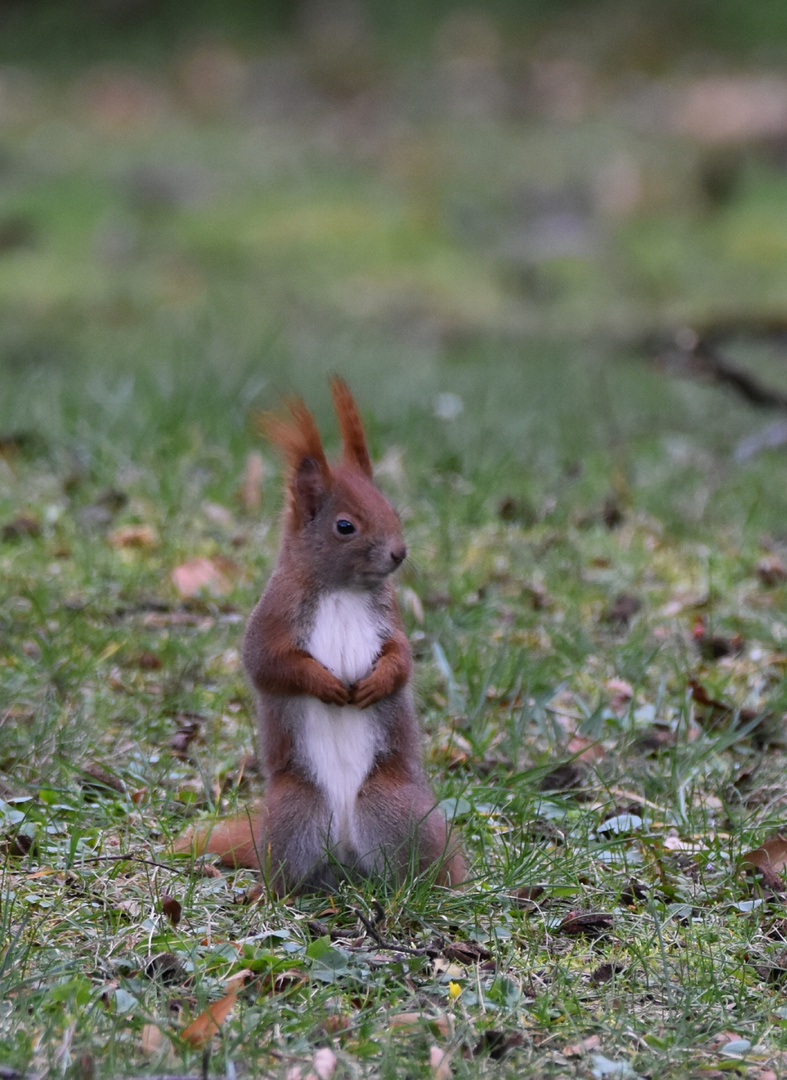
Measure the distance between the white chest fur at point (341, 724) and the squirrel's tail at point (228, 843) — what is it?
0.59 ft

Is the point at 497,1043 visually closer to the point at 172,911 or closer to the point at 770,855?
the point at 172,911

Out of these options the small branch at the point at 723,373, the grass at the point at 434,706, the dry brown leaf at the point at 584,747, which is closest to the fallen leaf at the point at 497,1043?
the grass at the point at 434,706

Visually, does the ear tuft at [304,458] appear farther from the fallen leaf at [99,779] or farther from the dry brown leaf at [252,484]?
the dry brown leaf at [252,484]

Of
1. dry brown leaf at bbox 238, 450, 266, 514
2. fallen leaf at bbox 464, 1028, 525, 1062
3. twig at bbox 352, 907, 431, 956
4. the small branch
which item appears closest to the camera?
fallen leaf at bbox 464, 1028, 525, 1062

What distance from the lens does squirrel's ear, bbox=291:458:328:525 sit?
7.98ft

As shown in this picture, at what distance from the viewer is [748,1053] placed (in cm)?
201

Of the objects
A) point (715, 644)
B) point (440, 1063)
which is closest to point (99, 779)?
point (440, 1063)

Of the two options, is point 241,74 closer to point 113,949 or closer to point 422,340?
point 422,340

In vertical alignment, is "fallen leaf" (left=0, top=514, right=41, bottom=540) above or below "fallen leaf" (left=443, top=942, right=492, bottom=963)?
above

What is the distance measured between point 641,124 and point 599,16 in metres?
3.58

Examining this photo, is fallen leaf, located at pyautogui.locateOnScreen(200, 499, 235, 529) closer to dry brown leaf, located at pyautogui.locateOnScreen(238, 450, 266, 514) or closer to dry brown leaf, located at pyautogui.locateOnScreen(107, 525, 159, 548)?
dry brown leaf, located at pyautogui.locateOnScreen(238, 450, 266, 514)

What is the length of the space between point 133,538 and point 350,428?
1.72m

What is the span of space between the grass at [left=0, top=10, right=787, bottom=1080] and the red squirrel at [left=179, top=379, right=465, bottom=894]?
0.26ft

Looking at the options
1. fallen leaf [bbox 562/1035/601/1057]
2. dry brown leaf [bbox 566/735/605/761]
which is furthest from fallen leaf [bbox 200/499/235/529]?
fallen leaf [bbox 562/1035/601/1057]
